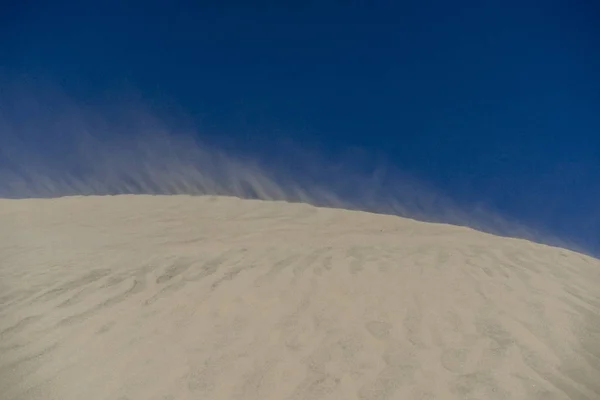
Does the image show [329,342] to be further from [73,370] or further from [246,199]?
[246,199]

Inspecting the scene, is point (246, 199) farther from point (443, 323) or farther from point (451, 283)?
point (443, 323)

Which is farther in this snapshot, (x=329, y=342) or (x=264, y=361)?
(x=329, y=342)

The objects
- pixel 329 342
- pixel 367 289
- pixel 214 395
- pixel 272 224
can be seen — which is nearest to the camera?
pixel 214 395

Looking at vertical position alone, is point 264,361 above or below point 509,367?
below

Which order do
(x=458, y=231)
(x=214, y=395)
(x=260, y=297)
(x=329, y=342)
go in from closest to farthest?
(x=214, y=395), (x=329, y=342), (x=260, y=297), (x=458, y=231)

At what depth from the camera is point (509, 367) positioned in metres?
3.99

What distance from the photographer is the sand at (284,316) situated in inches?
144

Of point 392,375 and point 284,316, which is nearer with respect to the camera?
point 392,375

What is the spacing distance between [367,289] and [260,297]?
3.80 feet

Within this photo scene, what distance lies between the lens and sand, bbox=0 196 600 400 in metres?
3.67

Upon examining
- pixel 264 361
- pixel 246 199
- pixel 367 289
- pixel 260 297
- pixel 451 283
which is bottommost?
pixel 264 361

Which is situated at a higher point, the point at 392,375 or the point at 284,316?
the point at 284,316

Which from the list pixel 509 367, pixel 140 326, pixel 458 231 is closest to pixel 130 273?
pixel 140 326

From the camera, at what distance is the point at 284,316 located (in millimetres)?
4598
